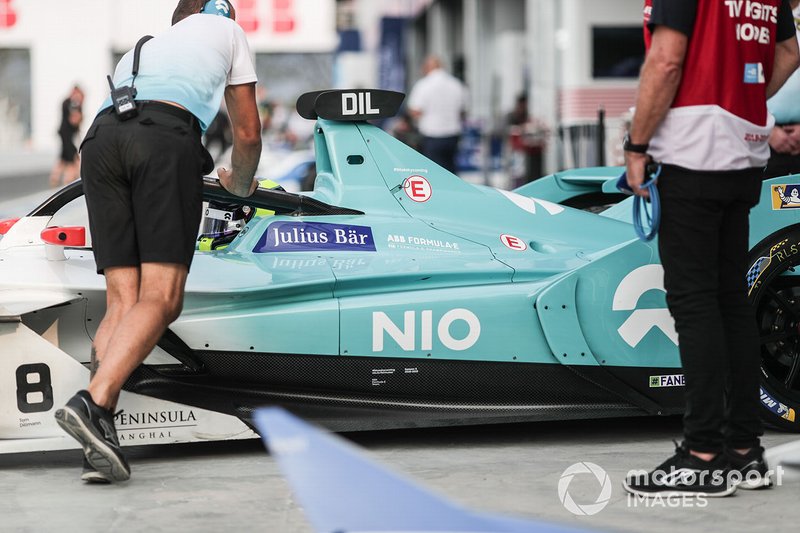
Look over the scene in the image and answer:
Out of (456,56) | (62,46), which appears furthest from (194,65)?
(456,56)

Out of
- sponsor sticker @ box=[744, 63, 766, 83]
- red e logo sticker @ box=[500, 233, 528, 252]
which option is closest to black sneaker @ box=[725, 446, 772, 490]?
sponsor sticker @ box=[744, 63, 766, 83]

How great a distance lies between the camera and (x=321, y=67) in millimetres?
27875

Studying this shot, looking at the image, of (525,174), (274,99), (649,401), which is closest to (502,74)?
(525,174)

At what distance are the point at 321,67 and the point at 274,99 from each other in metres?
4.99

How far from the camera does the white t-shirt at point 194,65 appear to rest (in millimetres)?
3688

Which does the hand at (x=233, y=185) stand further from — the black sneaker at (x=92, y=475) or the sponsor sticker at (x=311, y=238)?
the black sneaker at (x=92, y=475)

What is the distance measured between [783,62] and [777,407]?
1.24 metres

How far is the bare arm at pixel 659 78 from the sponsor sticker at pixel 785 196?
1.10 m

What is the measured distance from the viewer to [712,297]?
3.31 meters

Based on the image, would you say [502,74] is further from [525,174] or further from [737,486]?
[737,486]

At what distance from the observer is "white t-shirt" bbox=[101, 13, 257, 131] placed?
369 cm

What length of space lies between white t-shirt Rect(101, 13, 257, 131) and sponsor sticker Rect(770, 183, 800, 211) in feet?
6.30

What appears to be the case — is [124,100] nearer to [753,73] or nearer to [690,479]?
[753,73]

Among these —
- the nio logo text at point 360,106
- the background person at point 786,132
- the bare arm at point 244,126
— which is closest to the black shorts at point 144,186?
the bare arm at point 244,126
